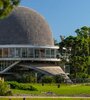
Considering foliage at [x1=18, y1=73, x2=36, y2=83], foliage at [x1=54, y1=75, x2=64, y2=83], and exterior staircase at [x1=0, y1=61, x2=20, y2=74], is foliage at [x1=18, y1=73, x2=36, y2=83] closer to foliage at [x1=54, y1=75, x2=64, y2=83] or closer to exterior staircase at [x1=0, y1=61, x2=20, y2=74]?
foliage at [x1=54, y1=75, x2=64, y2=83]

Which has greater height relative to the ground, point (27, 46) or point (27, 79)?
point (27, 46)

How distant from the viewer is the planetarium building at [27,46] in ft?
234

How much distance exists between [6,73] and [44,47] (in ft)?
26.3

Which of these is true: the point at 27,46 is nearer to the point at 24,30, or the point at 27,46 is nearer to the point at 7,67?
the point at 24,30

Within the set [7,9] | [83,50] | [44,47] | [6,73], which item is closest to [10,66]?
[6,73]

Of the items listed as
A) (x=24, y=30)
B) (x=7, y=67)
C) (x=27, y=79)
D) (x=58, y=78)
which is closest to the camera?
(x=27, y=79)

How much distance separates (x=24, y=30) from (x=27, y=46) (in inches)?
189

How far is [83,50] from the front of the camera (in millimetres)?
67312

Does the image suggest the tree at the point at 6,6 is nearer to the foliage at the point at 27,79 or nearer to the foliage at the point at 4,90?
the foliage at the point at 4,90

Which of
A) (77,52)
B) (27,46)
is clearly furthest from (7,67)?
(77,52)

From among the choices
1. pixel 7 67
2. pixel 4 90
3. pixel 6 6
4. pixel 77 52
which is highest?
pixel 6 6

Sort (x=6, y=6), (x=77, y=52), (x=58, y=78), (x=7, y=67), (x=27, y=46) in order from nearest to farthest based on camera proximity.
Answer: (x=6, y=6), (x=58, y=78), (x=77, y=52), (x=7, y=67), (x=27, y=46)

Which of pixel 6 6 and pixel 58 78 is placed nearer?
pixel 6 6

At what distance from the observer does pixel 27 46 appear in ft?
241
